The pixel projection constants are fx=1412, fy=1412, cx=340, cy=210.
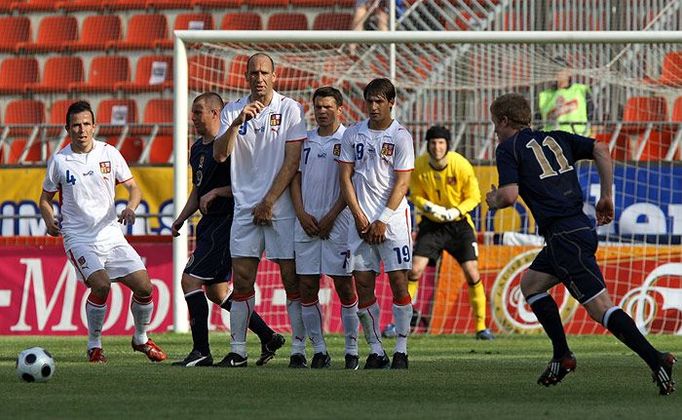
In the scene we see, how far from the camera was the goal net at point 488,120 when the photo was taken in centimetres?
1499

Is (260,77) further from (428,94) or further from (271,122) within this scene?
(428,94)

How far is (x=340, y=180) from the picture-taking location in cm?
959

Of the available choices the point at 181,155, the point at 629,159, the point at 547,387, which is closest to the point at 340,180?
the point at 547,387

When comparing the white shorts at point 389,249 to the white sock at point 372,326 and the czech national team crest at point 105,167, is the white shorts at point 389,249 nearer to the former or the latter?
the white sock at point 372,326

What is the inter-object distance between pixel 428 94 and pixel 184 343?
4.86 meters

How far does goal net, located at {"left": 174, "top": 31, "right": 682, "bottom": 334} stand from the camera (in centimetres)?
1499

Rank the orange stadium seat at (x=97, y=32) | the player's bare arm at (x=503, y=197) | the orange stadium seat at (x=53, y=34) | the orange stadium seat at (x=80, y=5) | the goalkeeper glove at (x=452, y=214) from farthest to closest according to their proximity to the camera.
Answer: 1. the orange stadium seat at (x=80, y=5)
2. the orange stadium seat at (x=53, y=34)
3. the orange stadium seat at (x=97, y=32)
4. the goalkeeper glove at (x=452, y=214)
5. the player's bare arm at (x=503, y=197)

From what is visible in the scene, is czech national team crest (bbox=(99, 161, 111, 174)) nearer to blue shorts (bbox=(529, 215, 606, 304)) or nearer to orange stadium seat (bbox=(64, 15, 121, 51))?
blue shorts (bbox=(529, 215, 606, 304))

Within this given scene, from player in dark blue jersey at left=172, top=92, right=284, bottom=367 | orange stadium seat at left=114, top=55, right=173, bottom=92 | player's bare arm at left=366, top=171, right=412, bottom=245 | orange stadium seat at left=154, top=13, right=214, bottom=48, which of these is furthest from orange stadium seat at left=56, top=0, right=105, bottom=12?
player's bare arm at left=366, top=171, right=412, bottom=245

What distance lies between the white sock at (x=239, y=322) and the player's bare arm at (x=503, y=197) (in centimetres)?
243

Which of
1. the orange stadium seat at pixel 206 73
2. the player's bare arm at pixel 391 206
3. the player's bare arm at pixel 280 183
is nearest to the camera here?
the player's bare arm at pixel 391 206

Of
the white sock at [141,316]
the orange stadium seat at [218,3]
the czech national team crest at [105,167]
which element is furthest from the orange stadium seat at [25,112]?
the white sock at [141,316]

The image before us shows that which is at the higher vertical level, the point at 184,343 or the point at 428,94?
the point at 428,94

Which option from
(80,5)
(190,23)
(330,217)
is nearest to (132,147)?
(190,23)
